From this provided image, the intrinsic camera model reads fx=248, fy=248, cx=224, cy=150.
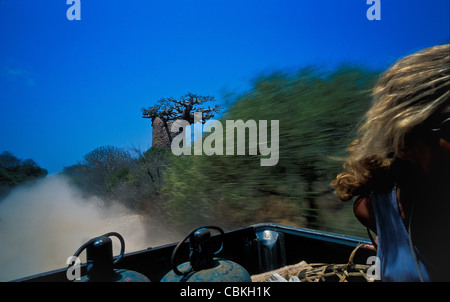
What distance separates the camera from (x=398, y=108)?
1.11 m

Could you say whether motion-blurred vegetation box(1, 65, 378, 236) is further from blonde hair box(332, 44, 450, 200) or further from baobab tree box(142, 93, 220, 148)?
baobab tree box(142, 93, 220, 148)

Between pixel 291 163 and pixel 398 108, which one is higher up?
pixel 398 108

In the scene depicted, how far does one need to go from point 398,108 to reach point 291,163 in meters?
2.86

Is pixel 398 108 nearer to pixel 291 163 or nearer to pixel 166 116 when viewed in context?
pixel 291 163

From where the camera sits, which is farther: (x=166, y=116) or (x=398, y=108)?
(x=166, y=116)

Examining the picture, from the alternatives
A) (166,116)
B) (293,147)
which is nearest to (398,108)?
(293,147)

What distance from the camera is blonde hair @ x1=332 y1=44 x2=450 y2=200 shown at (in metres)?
1.03

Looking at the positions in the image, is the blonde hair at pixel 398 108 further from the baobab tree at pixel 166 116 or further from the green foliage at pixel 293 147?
the baobab tree at pixel 166 116

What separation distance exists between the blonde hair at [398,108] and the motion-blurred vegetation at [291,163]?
2.21m

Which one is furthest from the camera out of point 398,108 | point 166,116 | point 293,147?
point 166,116

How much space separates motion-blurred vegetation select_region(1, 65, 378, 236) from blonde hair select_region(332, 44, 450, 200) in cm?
221
